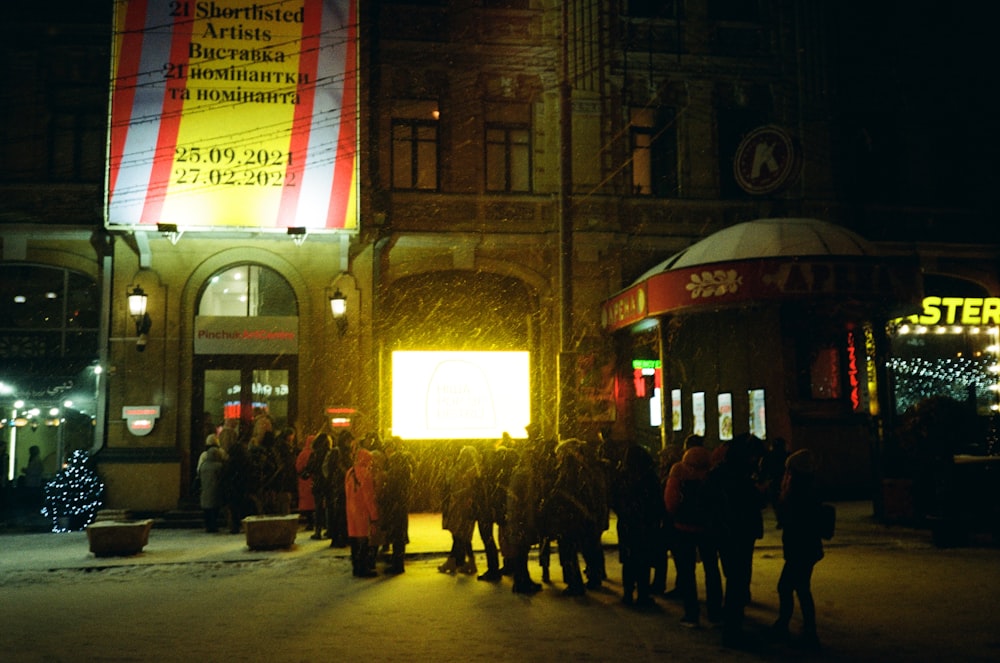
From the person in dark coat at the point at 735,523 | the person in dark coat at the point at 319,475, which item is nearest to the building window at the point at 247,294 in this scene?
the person in dark coat at the point at 319,475

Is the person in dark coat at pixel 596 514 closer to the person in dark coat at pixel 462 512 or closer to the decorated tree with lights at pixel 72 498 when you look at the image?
the person in dark coat at pixel 462 512

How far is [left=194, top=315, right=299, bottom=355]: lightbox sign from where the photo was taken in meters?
19.0

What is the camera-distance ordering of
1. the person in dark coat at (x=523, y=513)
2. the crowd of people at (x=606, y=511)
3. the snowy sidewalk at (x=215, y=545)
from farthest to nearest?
the snowy sidewalk at (x=215, y=545), the person in dark coat at (x=523, y=513), the crowd of people at (x=606, y=511)

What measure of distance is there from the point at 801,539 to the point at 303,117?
1407 cm

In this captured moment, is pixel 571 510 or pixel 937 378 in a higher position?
pixel 937 378

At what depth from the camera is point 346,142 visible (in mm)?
18656

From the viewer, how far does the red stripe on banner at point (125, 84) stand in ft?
58.4

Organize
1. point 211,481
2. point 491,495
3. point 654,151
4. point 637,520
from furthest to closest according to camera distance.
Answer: point 654,151 → point 211,481 → point 491,495 → point 637,520

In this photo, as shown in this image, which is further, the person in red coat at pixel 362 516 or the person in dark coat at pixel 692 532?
the person in red coat at pixel 362 516

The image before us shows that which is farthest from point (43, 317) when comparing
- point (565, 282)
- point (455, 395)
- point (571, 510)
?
point (571, 510)

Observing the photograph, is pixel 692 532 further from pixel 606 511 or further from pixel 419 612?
pixel 419 612

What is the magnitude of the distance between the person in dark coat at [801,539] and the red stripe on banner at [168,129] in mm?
14049

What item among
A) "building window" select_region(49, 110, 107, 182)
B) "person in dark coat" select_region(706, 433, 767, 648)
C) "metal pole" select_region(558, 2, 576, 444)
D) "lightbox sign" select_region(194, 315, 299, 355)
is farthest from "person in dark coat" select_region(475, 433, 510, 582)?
"building window" select_region(49, 110, 107, 182)

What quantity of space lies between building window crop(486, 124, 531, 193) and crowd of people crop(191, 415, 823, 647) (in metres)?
7.76
